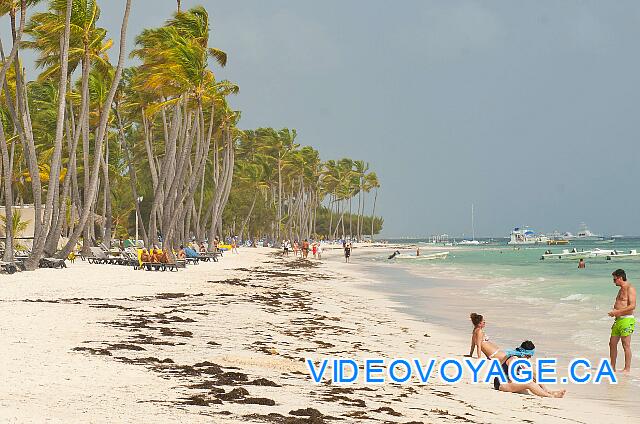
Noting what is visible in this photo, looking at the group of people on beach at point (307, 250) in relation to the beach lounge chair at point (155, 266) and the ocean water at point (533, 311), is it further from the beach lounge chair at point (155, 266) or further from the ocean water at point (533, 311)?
the beach lounge chair at point (155, 266)

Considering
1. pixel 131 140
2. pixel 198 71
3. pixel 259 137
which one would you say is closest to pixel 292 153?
pixel 259 137

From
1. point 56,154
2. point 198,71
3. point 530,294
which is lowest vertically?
point 530,294

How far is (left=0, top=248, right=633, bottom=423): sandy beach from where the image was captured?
6.63 m

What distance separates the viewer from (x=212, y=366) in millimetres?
8891

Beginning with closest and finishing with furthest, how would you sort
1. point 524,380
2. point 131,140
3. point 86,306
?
1. point 524,380
2. point 86,306
3. point 131,140

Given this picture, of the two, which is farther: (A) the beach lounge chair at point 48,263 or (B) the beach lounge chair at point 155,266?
(B) the beach lounge chair at point 155,266

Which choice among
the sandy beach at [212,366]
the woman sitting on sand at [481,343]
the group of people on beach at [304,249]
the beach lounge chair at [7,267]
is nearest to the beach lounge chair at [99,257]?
the beach lounge chair at [7,267]

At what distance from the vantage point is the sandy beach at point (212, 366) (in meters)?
6.63

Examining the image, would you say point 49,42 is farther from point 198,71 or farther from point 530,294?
point 530,294

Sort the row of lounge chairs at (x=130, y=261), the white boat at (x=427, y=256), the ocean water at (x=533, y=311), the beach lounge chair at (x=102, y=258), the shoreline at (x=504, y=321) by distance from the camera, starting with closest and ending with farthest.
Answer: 1. the shoreline at (x=504, y=321)
2. the ocean water at (x=533, y=311)
3. the row of lounge chairs at (x=130, y=261)
4. the beach lounge chair at (x=102, y=258)
5. the white boat at (x=427, y=256)

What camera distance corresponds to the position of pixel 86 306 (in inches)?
583

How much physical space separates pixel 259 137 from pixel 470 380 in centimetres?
8260

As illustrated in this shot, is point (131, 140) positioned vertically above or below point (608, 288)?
above

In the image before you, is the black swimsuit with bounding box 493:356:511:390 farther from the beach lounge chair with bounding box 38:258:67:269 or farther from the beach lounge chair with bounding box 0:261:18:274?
the beach lounge chair with bounding box 38:258:67:269
